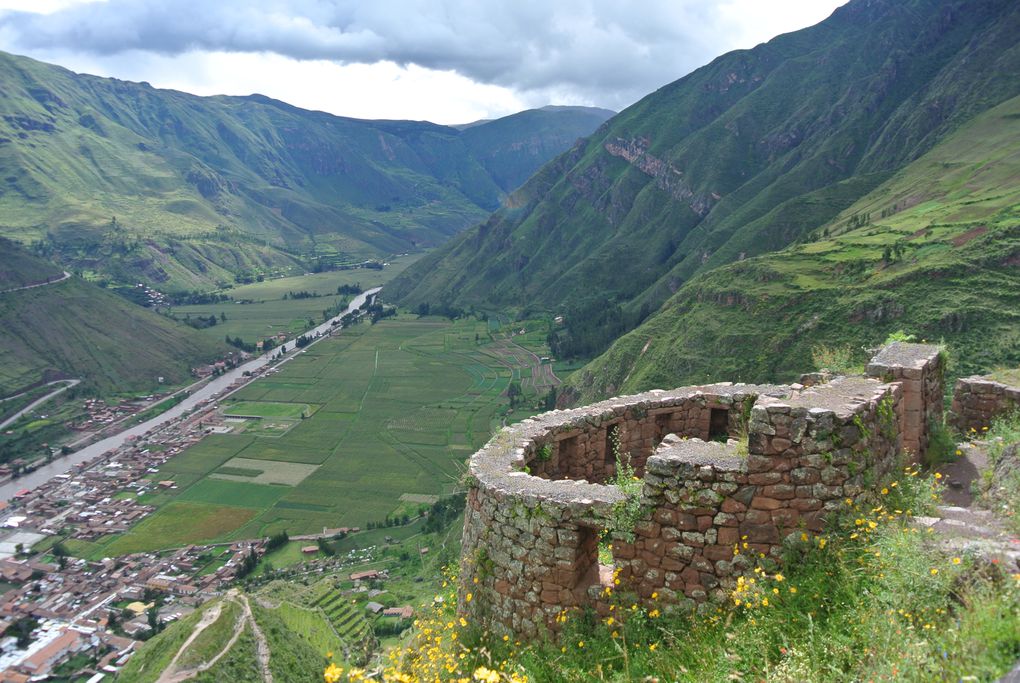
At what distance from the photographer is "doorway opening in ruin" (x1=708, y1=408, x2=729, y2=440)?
13.7m

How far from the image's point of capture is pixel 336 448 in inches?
4796

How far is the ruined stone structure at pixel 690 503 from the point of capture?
8.12m

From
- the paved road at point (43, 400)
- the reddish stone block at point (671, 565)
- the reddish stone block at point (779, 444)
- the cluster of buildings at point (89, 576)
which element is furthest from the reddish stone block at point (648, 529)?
the paved road at point (43, 400)

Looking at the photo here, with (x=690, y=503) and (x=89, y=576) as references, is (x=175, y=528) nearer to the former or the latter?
(x=89, y=576)

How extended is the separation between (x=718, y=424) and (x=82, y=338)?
19274 cm

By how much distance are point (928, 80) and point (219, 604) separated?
21409 centimetres

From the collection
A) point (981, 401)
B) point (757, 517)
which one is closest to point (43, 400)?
point (757, 517)

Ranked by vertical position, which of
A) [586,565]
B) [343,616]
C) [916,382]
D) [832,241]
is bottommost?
[343,616]

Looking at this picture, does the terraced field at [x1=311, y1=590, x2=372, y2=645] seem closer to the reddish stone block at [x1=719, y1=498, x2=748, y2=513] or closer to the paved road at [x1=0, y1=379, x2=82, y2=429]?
the reddish stone block at [x1=719, y1=498, x2=748, y2=513]

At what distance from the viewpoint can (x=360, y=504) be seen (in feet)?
318

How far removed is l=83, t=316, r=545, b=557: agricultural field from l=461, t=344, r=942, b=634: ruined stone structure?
54863 mm

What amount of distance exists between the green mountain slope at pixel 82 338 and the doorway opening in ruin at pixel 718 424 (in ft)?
577

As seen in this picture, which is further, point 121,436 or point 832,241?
point 121,436

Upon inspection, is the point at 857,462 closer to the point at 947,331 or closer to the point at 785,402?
the point at 785,402
